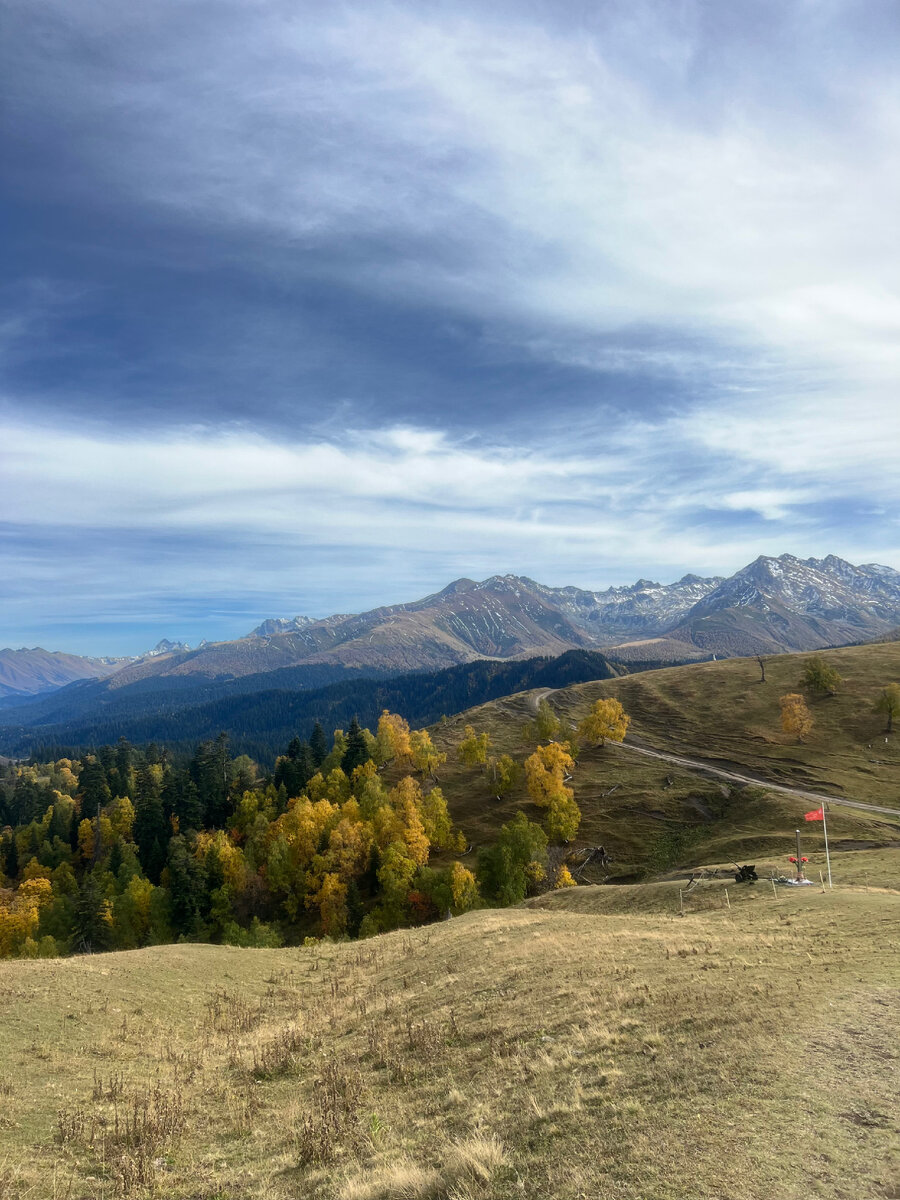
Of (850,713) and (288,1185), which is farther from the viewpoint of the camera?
(850,713)

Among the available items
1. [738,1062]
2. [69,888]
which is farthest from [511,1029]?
[69,888]

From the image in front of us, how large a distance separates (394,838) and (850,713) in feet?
347

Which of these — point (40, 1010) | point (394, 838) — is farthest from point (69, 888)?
point (40, 1010)

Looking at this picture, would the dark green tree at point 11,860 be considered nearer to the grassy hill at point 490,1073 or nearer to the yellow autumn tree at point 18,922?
the yellow autumn tree at point 18,922

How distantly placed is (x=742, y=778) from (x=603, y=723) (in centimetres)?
2934

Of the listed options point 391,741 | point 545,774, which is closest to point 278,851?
point 391,741

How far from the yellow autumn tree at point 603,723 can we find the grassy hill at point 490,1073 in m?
95.1

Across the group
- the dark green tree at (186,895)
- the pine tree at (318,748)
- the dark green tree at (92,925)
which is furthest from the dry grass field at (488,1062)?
the pine tree at (318,748)

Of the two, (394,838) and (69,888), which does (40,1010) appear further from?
(69,888)

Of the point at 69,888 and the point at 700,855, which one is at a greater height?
the point at 700,855

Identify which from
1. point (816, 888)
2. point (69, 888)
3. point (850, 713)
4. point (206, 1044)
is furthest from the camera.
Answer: point (850, 713)

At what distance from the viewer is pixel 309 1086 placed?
58.2ft

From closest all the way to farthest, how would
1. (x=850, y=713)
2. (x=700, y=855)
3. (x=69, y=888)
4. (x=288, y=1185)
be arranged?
(x=288, y=1185), (x=700, y=855), (x=69, y=888), (x=850, y=713)

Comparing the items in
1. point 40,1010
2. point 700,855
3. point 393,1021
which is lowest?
point 700,855
